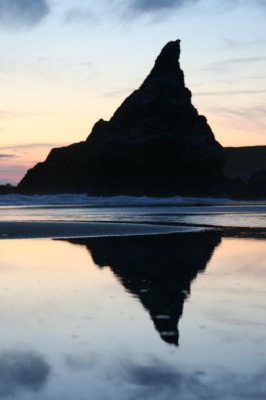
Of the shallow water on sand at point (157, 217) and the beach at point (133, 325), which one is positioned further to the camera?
the shallow water on sand at point (157, 217)

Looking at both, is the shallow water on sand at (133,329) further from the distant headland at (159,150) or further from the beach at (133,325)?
the distant headland at (159,150)

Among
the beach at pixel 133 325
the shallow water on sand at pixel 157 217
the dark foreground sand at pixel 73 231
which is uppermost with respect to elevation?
the beach at pixel 133 325

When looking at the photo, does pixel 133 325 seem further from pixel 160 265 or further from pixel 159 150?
pixel 159 150

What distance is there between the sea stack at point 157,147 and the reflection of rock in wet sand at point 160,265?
3155 inches

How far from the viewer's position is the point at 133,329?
7.02 metres

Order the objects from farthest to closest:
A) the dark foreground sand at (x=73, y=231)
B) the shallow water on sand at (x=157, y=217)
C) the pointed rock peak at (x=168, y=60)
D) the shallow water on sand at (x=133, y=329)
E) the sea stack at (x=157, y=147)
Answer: the pointed rock peak at (x=168, y=60), the sea stack at (x=157, y=147), the shallow water on sand at (x=157, y=217), the dark foreground sand at (x=73, y=231), the shallow water on sand at (x=133, y=329)

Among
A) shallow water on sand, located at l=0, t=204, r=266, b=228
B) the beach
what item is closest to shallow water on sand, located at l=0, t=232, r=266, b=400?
the beach

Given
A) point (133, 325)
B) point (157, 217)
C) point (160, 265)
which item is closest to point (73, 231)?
point (160, 265)

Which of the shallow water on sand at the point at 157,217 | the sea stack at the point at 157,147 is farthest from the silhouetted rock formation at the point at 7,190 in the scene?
the shallow water on sand at the point at 157,217

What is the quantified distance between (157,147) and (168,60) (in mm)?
18941

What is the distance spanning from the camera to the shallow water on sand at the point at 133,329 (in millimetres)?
5082

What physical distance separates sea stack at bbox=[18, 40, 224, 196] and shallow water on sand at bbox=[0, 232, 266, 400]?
87.6 metres

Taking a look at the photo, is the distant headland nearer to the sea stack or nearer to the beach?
the sea stack

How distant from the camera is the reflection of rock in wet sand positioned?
8.21 m
